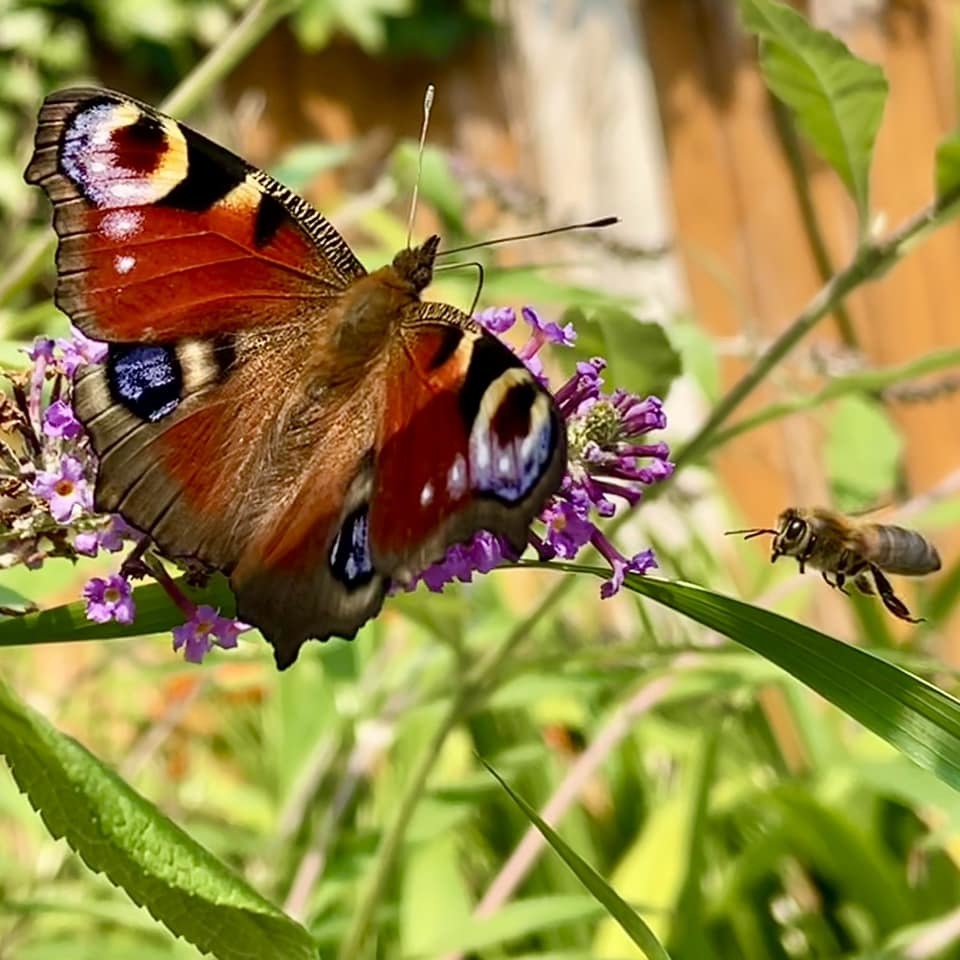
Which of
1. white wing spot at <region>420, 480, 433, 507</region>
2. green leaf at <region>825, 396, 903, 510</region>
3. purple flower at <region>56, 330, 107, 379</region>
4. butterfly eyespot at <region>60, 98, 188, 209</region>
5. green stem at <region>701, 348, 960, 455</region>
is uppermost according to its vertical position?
butterfly eyespot at <region>60, 98, 188, 209</region>

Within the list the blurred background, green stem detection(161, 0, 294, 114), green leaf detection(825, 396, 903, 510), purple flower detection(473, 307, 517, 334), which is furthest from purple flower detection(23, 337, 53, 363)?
green leaf detection(825, 396, 903, 510)

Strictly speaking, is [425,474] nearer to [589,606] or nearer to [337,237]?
[337,237]

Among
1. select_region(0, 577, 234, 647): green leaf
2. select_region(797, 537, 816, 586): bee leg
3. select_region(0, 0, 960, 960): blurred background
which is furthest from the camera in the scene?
Answer: select_region(0, 0, 960, 960): blurred background

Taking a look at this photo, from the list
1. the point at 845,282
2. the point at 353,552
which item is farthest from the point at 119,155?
the point at 845,282

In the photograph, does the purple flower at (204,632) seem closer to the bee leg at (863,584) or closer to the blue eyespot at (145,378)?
the blue eyespot at (145,378)

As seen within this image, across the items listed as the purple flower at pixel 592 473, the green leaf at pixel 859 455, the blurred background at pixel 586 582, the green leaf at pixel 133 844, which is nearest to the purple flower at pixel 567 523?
the purple flower at pixel 592 473

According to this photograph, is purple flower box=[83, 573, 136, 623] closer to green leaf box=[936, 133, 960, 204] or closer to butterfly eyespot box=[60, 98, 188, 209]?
butterfly eyespot box=[60, 98, 188, 209]
